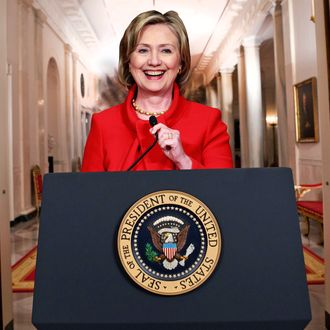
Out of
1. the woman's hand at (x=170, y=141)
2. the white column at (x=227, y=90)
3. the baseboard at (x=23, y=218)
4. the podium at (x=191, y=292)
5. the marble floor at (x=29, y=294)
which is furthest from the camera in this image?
the white column at (x=227, y=90)

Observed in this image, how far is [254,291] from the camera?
0.87 meters

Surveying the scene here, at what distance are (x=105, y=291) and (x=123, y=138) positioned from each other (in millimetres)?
627

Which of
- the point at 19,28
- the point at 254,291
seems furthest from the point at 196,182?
the point at 19,28

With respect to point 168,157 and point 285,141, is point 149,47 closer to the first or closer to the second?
point 168,157

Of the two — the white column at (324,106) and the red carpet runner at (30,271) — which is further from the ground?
the white column at (324,106)

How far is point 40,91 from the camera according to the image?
947 centimetres

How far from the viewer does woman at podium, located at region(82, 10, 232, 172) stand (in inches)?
51.8

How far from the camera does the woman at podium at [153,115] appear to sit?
131 centimetres

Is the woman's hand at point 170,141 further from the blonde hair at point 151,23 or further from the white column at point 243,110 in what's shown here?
the white column at point 243,110

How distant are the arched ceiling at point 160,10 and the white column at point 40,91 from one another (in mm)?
384

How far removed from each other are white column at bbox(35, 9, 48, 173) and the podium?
884cm

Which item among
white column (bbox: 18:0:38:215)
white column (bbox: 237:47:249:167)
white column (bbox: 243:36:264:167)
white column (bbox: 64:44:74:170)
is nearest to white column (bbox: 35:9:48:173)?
white column (bbox: 18:0:38:215)

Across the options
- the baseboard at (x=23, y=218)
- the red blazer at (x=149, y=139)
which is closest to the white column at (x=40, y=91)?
the baseboard at (x=23, y=218)

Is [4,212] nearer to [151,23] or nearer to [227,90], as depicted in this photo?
[151,23]
